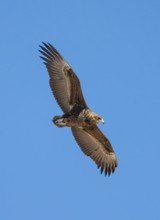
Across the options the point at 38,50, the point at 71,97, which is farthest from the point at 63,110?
the point at 38,50

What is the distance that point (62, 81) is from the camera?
69.6 ft

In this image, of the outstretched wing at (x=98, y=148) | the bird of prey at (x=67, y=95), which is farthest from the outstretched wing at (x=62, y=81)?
the outstretched wing at (x=98, y=148)

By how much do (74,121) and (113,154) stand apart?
2.41 meters

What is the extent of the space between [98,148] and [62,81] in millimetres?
2752

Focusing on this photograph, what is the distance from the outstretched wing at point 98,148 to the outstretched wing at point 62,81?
147 centimetres

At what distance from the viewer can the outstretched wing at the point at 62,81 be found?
21.0m

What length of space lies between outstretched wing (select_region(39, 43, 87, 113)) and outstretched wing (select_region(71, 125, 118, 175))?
1470 millimetres

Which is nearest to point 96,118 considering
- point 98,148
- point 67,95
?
point 67,95

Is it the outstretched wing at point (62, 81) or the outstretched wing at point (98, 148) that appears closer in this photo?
the outstretched wing at point (62, 81)

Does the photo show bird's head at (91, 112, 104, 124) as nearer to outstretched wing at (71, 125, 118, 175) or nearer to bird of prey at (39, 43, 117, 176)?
bird of prey at (39, 43, 117, 176)

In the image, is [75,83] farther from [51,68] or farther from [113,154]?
[113,154]

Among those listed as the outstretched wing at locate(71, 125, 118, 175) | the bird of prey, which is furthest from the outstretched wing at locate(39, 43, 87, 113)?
the outstretched wing at locate(71, 125, 118, 175)

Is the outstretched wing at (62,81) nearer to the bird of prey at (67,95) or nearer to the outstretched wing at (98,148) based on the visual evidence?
the bird of prey at (67,95)

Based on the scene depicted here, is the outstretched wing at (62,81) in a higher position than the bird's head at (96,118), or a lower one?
higher
